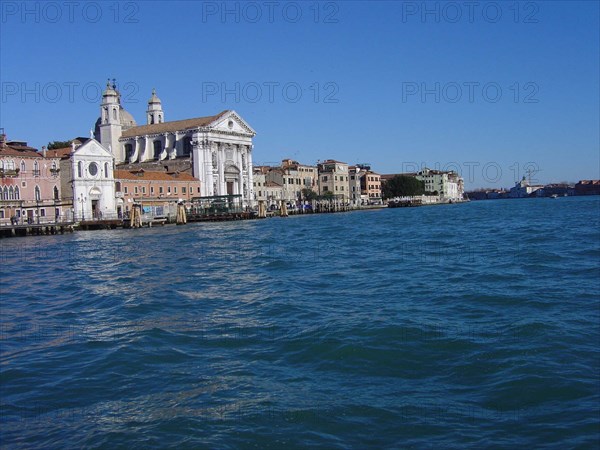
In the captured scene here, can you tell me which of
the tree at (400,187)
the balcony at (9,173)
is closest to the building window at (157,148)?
the balcony at (9,173)

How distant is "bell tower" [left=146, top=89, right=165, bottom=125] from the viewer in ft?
221

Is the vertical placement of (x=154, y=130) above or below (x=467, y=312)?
above

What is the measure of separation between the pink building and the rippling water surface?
93.4ft

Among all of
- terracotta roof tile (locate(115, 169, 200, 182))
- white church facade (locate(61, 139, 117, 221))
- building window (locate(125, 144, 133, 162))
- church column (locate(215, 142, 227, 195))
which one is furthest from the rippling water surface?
building window (locate(125, 144, 133, 162))

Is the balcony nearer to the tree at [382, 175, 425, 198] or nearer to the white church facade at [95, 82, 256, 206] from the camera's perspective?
the white church facade at [95, 82, 256, 206]

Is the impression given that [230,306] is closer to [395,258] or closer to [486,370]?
[486,370]

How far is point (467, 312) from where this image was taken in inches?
343

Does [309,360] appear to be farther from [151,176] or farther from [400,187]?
[400,187]

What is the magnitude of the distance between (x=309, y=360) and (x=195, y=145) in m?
50.7

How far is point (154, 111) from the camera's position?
67.4 m

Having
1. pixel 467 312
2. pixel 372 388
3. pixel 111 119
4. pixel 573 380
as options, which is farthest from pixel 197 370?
pixel 111 119

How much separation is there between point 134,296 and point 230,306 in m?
2.45

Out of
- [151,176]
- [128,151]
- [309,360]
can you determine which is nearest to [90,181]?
[151,176]

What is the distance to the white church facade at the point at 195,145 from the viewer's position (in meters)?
55.8
